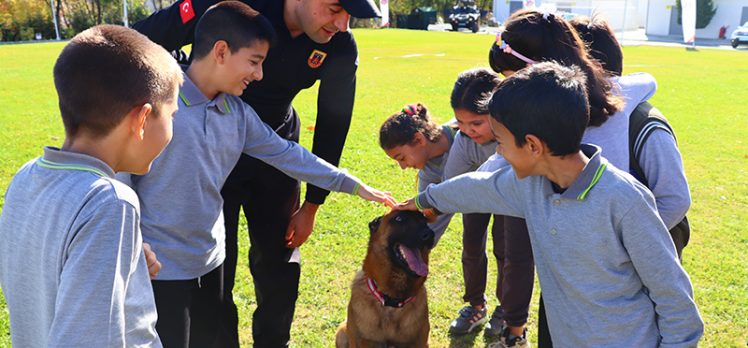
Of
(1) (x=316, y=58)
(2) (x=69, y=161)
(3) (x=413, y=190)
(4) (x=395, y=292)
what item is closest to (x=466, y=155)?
(4) (x=395, y=292)

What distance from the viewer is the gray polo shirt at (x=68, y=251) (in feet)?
4.96

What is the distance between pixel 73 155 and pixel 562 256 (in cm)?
183

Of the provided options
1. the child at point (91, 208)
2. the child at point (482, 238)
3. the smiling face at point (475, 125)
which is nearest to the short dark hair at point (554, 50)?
the child at point (482, 238)

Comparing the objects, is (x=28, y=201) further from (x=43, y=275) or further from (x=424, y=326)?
(x=424, y=326)

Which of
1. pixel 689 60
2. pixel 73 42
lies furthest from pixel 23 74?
pixel 689 60

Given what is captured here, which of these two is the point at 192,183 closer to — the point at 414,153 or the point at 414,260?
the point at 414,260

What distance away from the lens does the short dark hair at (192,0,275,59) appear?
114 inches

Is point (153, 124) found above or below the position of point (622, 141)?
above

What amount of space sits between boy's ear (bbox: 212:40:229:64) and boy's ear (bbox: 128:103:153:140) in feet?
3.71

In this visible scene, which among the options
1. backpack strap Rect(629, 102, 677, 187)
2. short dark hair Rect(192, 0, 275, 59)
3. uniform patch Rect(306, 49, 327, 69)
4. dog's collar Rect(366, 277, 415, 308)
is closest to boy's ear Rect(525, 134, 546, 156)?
backpack strap Rect(629, 102, 677, 187)

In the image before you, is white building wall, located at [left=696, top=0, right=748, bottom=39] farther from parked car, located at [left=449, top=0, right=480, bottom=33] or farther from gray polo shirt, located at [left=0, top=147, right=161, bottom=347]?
gray polo shirt, located at [left=0, top=147, right=161, bottom=347]

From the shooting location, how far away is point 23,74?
65.6 feet

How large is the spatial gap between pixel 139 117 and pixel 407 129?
2.45 metres

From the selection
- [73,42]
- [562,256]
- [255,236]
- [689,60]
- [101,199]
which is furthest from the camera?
[689,60]
